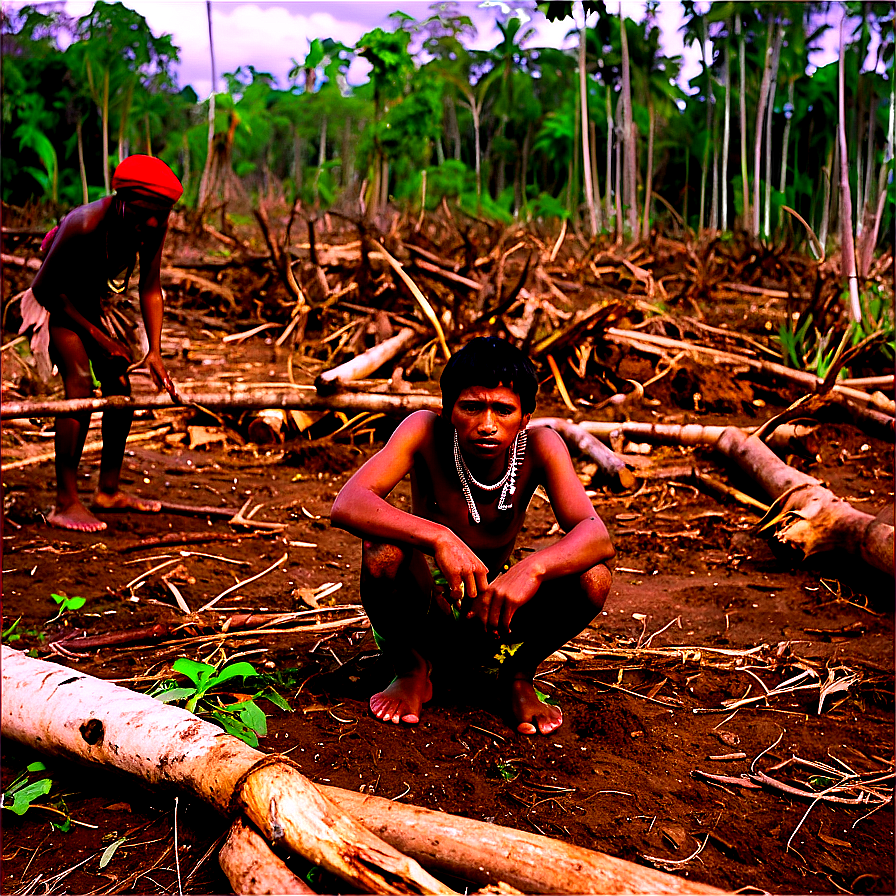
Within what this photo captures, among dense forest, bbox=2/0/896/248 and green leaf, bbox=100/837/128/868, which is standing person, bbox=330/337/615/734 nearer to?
green leaf, bbox=100/837/128/868

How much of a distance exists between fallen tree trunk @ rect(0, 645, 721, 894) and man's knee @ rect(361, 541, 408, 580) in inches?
23.0

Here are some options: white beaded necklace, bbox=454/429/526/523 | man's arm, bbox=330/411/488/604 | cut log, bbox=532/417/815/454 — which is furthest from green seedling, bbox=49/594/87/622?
cut log, bbox=532/417/815/454

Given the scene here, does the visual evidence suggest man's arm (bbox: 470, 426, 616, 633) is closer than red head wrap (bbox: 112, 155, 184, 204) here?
Yes

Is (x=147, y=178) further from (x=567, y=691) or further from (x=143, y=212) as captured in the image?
(x=567, y=691)

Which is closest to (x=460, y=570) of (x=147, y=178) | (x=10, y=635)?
(x=10, y=635)

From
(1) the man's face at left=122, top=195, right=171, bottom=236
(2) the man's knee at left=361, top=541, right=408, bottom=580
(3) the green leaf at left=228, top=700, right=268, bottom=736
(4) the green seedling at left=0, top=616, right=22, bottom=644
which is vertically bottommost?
(4) the green seedling at left=0, top=616, right=22, bottom=644

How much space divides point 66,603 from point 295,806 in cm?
197

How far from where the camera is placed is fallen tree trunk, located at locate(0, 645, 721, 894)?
63.5 inches

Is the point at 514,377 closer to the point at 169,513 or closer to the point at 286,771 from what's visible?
the point at 286,771

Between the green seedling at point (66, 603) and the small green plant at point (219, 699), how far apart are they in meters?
0.89

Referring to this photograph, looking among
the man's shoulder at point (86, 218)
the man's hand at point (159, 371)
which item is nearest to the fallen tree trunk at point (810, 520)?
the man's hand at point (159, 371)

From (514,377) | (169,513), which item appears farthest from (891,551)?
(169,513)

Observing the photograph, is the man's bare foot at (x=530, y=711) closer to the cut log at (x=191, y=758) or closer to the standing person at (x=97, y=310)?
the cut log at (x=191, y=758)

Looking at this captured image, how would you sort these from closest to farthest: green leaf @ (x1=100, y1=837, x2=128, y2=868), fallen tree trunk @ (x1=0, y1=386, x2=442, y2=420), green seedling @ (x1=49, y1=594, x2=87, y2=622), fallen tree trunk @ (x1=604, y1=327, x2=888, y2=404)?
green leaf @ (x1=100, y1=837, x2=128, y2=868)
green seedling @ (x1=49, y1=594, x2=87, y2=622)
fallen tree trunk @ (x1=0, y1=386, x2=442, y2=420)
fallen tree trunk @ (x1=604, y1=327, x2=888, y2=404)
